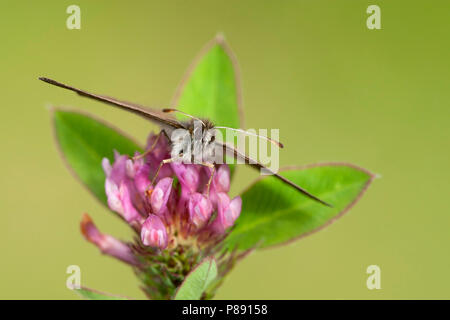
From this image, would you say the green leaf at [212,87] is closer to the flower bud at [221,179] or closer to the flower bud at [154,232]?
the flower bud at [221,179]

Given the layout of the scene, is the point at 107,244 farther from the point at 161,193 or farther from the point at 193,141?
the point at 193,141

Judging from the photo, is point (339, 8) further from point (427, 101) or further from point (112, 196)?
point (112, 196)

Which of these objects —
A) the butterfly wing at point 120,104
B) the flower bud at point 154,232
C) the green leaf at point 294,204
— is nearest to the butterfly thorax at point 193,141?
the butterfly wing at point 120,104

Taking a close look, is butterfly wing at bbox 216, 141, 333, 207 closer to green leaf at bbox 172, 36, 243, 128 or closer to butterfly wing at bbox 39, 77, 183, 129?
butterfly wing at bbox 39, 77, 183, 129

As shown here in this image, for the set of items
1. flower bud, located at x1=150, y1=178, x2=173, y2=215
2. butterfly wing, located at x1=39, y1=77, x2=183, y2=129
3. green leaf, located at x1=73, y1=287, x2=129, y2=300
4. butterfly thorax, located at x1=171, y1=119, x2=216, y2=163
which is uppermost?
butterfly wing, located at x1=39, y1=77, x2=183, y2=129

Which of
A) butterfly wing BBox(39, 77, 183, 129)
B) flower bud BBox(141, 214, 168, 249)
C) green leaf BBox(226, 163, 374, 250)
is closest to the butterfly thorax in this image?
butterfly wing BBox(39, 77, 183, 129)

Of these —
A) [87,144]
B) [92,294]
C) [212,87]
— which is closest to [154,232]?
[92,294]

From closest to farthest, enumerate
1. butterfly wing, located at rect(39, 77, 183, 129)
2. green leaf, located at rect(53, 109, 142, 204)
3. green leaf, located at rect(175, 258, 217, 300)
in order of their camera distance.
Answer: butterfly wing, located at rect(39, 77, 183, 129)
green leaf, located at rect(175, 258, 217, 300)
green leaf, located at rect(53, 109, 142, 204)
